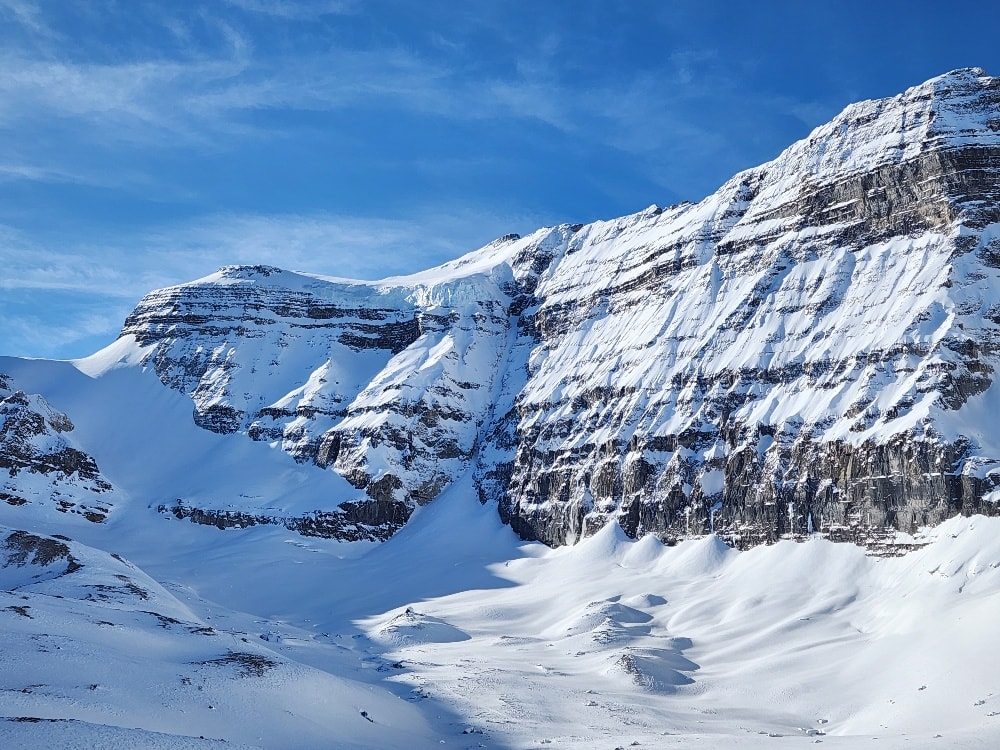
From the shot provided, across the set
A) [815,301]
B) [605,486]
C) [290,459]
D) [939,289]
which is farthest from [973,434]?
[290,459]

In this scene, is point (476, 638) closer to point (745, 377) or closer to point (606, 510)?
point (606, 510)

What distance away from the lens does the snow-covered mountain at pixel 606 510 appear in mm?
68875

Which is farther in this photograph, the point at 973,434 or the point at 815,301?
the point at 815,301

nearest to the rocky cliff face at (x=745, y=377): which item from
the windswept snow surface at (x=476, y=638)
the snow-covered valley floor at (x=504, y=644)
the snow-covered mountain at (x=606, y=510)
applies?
the snow-covered mountain at (x=606, y=510)

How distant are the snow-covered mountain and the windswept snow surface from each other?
18.6 inches

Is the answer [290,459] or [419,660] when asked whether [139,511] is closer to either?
[290,459]

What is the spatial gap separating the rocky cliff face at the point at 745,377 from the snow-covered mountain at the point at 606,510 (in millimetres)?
513

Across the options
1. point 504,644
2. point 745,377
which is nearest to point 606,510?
point 745,377

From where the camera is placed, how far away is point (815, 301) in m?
138

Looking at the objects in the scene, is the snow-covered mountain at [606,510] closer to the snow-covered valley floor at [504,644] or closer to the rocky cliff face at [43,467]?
the snow-covered valley floor at [504,644]

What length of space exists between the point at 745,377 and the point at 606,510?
28472mm

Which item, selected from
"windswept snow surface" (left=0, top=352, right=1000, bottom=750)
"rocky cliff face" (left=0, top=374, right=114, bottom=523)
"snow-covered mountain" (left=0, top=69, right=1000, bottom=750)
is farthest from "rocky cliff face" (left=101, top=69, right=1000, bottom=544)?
"rocky cliff face" (left=0, top=374, right=114, bottom=523)

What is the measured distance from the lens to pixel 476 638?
111m

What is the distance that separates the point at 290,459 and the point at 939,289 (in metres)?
114
